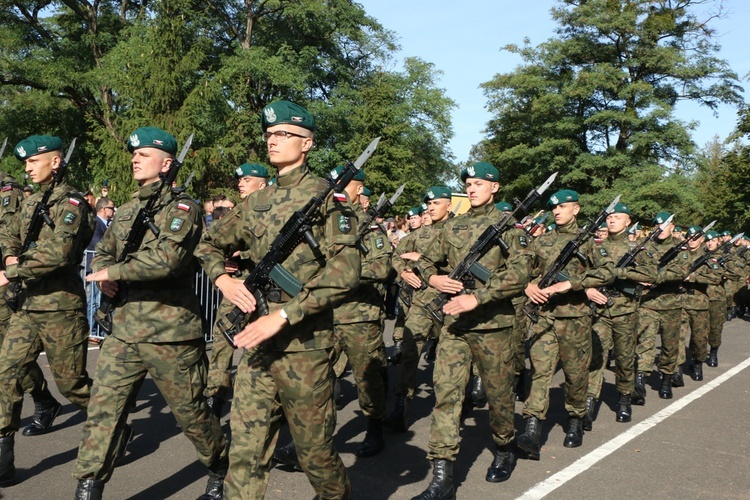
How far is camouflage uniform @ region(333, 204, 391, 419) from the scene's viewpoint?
233 inches

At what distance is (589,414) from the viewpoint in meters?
6.89

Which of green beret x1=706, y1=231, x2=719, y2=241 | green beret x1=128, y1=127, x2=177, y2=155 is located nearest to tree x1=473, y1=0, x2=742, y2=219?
green beret x1=706, y1=231, x2=719, y2=241

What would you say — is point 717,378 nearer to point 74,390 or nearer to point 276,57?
point 74,390

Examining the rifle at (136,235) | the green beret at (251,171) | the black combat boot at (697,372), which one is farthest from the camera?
the black combat boot at (697,372)

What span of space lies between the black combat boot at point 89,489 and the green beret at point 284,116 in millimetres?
2147

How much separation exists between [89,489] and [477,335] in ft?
8.60

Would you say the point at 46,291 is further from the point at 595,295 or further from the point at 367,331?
the point at 595,295

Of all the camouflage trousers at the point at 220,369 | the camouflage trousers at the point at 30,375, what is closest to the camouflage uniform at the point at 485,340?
the camouflage trousers at the point at 220,369

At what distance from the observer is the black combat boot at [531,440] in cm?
581

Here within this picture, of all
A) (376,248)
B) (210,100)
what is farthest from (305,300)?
(210,100)

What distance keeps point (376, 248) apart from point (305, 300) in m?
2.84

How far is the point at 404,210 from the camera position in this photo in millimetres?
34781

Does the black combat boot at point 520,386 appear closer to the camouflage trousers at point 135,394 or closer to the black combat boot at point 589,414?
the black combat boot at point 589,414

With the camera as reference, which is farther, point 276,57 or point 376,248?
point 276,57
